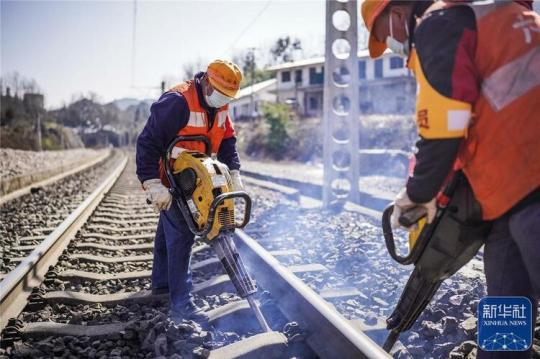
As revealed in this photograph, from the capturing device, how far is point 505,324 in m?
2.18

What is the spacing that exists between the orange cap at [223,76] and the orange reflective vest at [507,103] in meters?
1.82

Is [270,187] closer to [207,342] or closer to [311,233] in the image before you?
[311,233]

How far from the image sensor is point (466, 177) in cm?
200

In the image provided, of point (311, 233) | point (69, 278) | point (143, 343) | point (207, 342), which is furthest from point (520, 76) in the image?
point (311, 233)

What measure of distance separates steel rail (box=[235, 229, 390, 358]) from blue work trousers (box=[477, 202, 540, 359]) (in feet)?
1.98

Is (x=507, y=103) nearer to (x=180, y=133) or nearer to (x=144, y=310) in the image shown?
(x=180, y=133)

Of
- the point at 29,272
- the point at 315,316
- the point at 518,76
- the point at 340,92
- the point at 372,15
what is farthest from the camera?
the point at 340,92

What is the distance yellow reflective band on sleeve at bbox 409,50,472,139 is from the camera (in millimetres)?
1785

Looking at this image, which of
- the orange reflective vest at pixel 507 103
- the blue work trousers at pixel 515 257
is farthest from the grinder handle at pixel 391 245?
the orange reflective vest at pixel 507 103

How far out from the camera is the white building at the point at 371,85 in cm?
4122

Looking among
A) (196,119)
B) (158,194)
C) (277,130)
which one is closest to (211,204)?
(158,194)

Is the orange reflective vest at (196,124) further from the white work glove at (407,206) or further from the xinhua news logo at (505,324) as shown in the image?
the xinhua news logo at (505,324)

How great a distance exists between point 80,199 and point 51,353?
7392 mm

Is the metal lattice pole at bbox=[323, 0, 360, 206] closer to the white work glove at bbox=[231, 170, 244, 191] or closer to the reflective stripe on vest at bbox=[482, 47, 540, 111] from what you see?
the white work glove at bbox=[231, 170, 244, 191]
